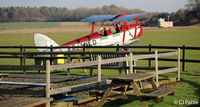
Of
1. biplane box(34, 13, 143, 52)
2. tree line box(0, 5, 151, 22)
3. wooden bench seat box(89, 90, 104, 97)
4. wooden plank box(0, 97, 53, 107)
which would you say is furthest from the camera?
tree line box(0, 5, 151, 22)

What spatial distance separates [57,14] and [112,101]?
546ft

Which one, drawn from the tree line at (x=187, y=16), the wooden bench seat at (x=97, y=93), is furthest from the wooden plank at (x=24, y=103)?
the tree line at (x=187, y=16)

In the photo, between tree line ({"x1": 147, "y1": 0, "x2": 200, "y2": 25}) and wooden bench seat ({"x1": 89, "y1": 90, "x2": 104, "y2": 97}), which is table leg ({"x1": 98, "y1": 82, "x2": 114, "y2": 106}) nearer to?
wooden bench seat ({"x1": 89, "y1": 90, "x2": 104, "y2": 97})

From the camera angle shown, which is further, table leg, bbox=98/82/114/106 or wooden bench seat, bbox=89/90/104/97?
wooden bench seat, bbox=89/90/104/97

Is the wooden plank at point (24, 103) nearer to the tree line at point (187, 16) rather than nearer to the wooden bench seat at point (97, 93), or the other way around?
the wooden bench seat at point (97, 93)

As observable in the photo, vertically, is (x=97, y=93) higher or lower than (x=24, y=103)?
lower

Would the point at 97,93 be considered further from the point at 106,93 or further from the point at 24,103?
the point at 24,103

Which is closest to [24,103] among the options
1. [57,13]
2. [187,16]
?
[187,16]

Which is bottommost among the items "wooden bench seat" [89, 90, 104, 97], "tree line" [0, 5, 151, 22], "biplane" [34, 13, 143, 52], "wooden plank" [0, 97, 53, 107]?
"wooden bench seat" [89, 90, 104, 97]

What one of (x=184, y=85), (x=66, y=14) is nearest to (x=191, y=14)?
(x=66, y=14)

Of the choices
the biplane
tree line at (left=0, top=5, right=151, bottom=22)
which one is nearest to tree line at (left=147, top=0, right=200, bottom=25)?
tree line at (left=0, top=5, right=151, bottom=22)

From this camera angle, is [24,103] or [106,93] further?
[106,93]

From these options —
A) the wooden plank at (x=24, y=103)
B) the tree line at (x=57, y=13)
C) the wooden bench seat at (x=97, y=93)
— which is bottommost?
the wooden bench seat at (x=97, y=93)

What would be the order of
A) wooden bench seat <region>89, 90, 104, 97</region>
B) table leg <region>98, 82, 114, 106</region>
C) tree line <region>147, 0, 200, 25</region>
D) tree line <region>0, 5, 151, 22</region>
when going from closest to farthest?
1. table leg <region>98, 82, 114, 106</region>
2. wooden bench seat <region>89, 90, 104, 97</region>
3. tree line <region>147, 0, 200, 25</region>
4. tree line <region>0, 5, 151, 22</region>
